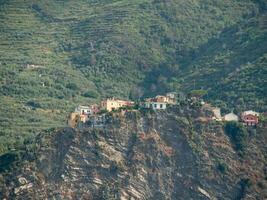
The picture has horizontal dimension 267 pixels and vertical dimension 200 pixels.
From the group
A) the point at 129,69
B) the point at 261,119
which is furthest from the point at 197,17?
the point at 261,119

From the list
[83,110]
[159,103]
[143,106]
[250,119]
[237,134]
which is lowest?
[237,134]

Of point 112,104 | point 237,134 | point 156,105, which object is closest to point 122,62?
point 112,104

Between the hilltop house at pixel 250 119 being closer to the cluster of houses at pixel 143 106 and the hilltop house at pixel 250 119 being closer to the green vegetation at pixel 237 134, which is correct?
the cluster of houses at pixel 143 106

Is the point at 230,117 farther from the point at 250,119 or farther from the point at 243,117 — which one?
the point at 250,119

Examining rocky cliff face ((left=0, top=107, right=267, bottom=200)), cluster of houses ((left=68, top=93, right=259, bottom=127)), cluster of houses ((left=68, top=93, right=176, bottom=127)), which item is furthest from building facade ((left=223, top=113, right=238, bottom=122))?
cluster of houses ((left=68, top=93, right=176, bottom=127))

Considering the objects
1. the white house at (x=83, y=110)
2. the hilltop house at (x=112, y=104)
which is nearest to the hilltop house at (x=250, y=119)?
the hilltop house at (x=112, y=104)

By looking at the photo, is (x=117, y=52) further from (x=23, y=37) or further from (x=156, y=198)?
(x=156, y=198)

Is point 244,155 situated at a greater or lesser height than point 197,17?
lesser
